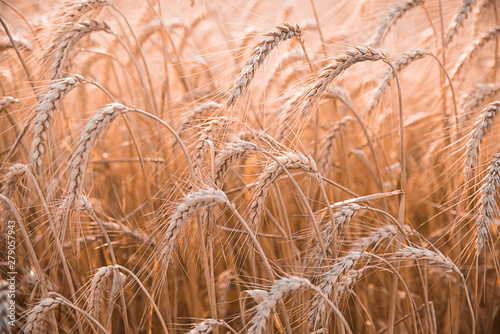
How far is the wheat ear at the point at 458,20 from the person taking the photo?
81.4 inches

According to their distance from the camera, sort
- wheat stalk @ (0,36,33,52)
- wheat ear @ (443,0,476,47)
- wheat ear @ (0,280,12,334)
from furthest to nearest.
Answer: wheat ear @ (443,0,476,47)
wheat stalk @ (0,36,33,52)
wheat ear @ (0,280,12,334)

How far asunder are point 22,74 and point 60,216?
177cm

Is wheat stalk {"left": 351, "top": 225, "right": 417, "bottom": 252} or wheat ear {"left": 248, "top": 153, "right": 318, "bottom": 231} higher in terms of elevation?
wheat ear {"left": 248, "top": 153, "right": 318, "bottom": 231}

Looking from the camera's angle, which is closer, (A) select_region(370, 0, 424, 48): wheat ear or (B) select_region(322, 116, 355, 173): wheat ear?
(B) select_region(322, 116, 355, 173): wheat ear

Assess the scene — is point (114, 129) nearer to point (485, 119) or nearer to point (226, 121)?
point (226, 121)

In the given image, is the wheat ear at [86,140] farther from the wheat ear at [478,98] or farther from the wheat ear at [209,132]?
the wheat ear at [478,98]

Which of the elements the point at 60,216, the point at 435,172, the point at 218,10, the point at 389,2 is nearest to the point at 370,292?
the point at 435,172

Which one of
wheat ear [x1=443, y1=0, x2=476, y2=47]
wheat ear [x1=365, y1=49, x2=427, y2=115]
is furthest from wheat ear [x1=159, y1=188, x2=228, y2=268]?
wheat ear [x1=443, y1=0, x2=476, y2=47]

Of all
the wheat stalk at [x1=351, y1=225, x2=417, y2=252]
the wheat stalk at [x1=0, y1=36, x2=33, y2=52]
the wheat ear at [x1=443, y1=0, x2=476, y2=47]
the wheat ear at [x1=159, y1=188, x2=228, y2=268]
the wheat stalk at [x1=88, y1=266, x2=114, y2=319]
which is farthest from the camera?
the wheat ear at [x1=443, y1=0, x2=476, y2=47]

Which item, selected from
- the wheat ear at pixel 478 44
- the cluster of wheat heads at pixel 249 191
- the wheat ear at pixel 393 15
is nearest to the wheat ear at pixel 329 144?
the cluster of wheat heads at pixel 249 191

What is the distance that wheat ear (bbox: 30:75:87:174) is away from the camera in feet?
4.35

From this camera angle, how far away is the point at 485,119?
5.02ft

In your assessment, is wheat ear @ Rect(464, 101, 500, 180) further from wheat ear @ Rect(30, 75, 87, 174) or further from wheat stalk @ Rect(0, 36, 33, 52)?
wheat stalk @ Rect(0, 36, 33, 52)


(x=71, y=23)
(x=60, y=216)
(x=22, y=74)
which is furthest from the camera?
(x=22, y=74)
